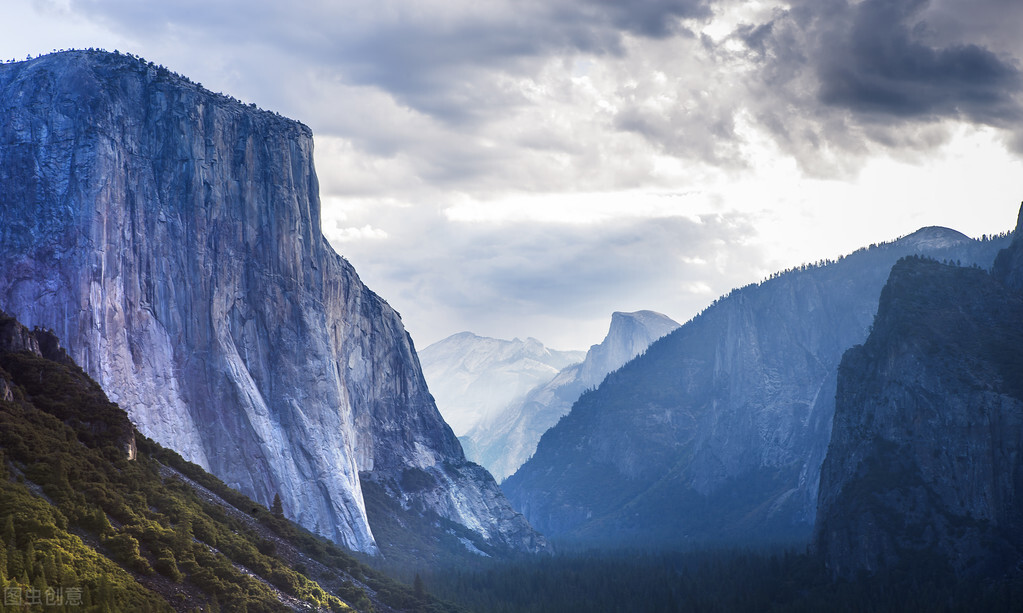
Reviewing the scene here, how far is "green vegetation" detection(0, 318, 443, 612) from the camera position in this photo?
71375 mm

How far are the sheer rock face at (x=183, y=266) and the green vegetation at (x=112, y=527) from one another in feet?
126

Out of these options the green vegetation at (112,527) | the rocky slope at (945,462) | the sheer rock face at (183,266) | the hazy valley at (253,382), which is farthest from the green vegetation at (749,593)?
the green vegetation at (112,527)

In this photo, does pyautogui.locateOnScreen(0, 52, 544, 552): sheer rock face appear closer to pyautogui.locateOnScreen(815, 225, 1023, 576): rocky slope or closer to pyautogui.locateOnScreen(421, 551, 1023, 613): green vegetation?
pyautogui.locateOnScreen(421, 551, 1023, 613): green vegetation

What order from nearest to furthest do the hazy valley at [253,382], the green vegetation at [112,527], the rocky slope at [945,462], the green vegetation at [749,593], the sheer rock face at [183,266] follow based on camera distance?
the green vegetation at [112,527] < the hazy valley at [253,382] < the sheer rock face at [183,266] < the green vegetation at [749,593] < the rocky slope at [945,462]

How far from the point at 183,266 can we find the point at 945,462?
136731mm

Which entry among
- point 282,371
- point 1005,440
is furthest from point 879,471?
point 282,371

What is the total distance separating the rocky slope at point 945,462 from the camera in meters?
171

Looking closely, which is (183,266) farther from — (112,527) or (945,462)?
(945,462)

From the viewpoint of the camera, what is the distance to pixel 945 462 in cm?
18162

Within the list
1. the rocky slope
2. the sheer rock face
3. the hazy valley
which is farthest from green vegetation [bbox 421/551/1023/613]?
the sheer rock face

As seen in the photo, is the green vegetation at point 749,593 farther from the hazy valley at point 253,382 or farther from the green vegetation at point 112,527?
the green vegetation at point 112,527

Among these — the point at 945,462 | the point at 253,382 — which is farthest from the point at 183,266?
the point at 945,462

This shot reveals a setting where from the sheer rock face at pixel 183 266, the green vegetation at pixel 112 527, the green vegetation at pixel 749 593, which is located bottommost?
the green vegetation at pixel 749 593

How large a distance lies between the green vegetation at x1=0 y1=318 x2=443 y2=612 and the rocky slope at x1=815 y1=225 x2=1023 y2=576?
103726mm
